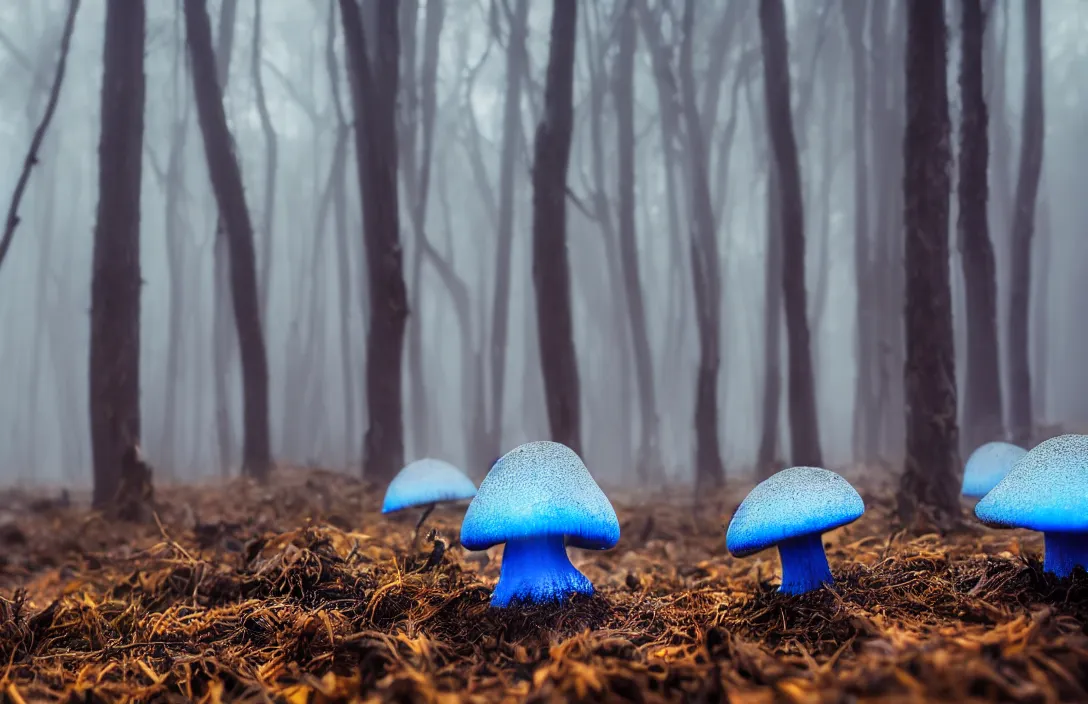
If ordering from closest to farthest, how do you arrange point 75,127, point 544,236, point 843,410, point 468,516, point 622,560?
point 468,516 < point 622,560 < point 544,236 < point 75,127 < point 843,410

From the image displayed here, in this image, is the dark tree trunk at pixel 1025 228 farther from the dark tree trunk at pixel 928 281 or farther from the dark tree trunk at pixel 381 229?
the dark tree trunk at pixel 381 229

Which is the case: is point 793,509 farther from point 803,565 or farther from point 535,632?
point 535,632

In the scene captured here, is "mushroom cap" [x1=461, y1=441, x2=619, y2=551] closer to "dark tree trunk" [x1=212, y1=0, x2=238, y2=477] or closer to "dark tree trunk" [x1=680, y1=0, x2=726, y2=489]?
"dark tree trunk" [x1=680, y1=0, x2=726, y2=489]

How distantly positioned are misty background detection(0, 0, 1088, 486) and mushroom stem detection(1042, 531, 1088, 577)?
7623mm

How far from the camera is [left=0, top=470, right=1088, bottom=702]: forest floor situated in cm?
152

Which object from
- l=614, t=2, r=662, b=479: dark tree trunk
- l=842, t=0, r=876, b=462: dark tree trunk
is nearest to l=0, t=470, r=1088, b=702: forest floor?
l=614, t=2, r=662, b=479: dark tree trunk

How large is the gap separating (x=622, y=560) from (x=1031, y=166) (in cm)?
1036

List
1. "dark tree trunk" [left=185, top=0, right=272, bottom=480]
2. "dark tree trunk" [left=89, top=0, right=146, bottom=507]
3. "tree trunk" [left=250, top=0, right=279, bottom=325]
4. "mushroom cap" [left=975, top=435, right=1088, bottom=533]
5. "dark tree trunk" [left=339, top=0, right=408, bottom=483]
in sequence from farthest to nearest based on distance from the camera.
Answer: "tree trunk" [left=250, top=0, right=279, bottom=325] → "dark tree trunk" [left=185, top=0, right=272, bottom=480] → "dark tree trunk" [left=339, top=0, right=408, bottom=483] → "dark tree trunk" [left=89, top=0, right=146, bottom=507] → "mushroom cap" [left=975, top=435, right=1088, bottom=533]

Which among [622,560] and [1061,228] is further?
[1061,228]

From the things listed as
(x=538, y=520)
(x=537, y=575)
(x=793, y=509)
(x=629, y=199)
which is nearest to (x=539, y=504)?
(x=538, y=520)

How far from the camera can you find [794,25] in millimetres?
16000

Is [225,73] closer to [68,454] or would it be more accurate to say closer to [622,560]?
[622,560]

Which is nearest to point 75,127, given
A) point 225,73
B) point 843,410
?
point 225,73

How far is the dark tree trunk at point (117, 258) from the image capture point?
6.30 meters
